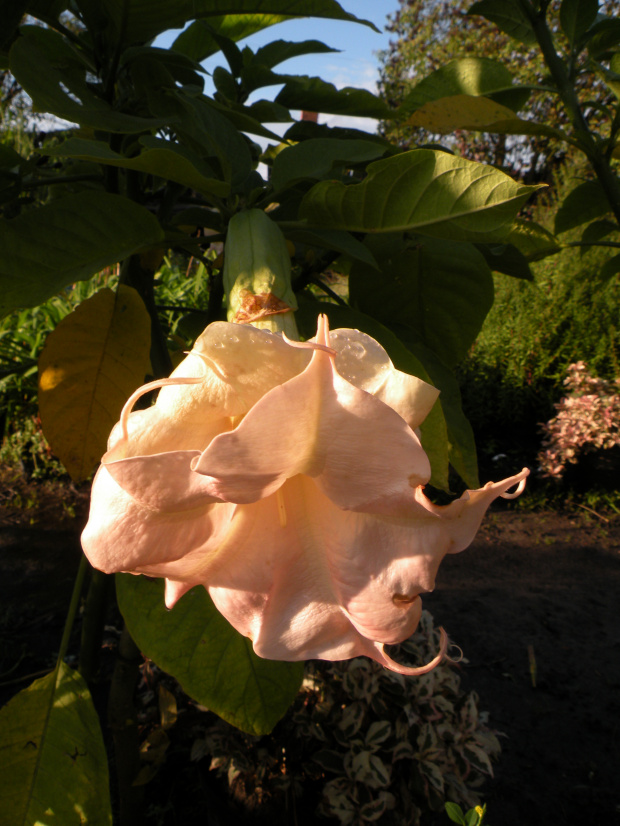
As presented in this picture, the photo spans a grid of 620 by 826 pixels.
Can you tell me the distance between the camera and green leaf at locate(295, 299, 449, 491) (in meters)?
0.48

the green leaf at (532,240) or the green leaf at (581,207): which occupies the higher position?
the green leaf at (581,207)

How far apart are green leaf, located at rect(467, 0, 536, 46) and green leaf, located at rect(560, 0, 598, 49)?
49mm

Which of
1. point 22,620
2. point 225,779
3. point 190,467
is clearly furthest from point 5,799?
point 22,620

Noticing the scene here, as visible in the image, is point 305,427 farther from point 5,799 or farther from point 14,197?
point 5,799

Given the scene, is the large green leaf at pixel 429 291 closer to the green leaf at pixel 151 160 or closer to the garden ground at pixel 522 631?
the green leaf at pixel 151 160

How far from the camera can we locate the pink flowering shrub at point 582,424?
3.19 metres

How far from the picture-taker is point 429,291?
628 millimetres

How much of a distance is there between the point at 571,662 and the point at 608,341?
2284 mm

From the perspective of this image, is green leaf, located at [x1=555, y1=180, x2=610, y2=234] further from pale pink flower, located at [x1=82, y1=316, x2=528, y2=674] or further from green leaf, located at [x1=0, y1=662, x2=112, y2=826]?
green leaf, located at [x1=0, y1=662, x2=112, y2=826]

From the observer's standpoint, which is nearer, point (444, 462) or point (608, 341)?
point (444, 462)

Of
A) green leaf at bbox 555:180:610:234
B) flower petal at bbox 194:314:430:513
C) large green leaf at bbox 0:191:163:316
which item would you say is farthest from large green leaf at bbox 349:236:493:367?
green leaf at bbox 555:180:610:234

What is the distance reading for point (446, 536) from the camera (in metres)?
0.32

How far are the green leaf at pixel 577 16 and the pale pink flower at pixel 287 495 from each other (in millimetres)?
737

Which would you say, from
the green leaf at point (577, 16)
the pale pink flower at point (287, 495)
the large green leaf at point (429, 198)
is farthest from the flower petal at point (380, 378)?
the green leaf at point (577, 16)
